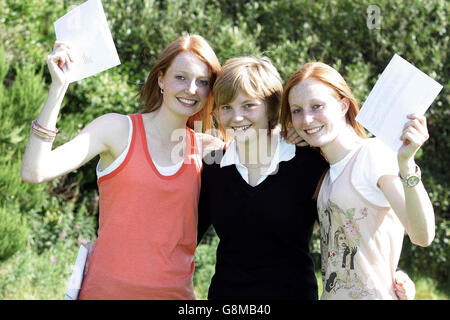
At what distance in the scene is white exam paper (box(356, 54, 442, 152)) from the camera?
2.33m

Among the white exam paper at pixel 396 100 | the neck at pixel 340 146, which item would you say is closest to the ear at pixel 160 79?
the neck at pixel 340 146

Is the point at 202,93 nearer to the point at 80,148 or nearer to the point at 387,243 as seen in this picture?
the point at 80,148

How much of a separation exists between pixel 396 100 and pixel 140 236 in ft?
4.16

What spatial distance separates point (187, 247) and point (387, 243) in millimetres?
939

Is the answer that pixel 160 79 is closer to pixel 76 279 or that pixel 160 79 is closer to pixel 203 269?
pixel 76 279

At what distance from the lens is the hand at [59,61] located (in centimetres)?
255

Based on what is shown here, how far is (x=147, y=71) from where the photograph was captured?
259 inches

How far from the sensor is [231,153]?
303 centimetres

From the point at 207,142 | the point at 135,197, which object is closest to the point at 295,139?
the point at 207,142

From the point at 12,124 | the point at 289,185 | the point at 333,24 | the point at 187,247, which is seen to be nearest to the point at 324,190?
the point at 289,185

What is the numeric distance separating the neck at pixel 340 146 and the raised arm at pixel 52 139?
957mm

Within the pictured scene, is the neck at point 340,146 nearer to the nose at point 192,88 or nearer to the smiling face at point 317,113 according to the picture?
the smiling face at point 317,113

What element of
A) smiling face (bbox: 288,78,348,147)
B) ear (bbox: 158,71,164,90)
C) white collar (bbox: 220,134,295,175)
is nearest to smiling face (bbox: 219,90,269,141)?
white collar (bbox: 220,134,295,175)

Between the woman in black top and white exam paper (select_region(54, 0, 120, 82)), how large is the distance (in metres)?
0.57
